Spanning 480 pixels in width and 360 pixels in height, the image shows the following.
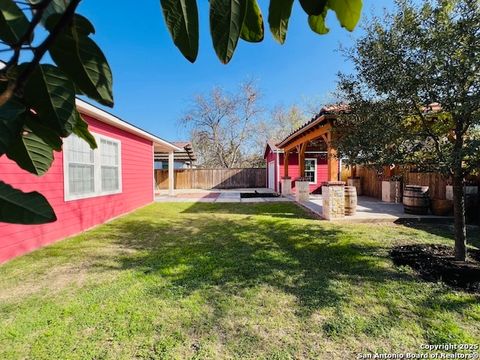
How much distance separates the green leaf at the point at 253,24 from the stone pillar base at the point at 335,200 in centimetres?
690

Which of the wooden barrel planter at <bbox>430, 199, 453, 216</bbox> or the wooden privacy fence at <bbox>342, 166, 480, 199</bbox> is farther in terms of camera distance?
the wooden privacy fence at <bbox>342, 166, 480, 199</bbox>

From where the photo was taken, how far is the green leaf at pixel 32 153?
1.49ft

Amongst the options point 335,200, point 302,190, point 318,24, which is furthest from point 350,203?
point 318,24

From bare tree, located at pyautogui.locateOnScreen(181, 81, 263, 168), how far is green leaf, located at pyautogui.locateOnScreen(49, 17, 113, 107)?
1043 inches

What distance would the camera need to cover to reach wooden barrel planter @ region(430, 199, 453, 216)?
7134 millimetres

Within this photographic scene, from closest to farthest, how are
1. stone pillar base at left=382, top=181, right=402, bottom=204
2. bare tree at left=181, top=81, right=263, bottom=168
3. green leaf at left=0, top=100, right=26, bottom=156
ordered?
green leaf at left=0, top=100, right=26, bottom=156
stone pillar base at left=382, top=181, right=402, bottom=204
bare tree at left=181, top=81, right=263, bottom=168

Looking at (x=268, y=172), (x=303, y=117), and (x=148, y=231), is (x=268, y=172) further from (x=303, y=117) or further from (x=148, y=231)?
(x=148, y=231)

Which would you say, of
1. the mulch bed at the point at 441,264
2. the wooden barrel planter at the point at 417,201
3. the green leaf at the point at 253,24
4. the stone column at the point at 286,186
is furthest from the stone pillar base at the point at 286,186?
the green leaf at the point at 253,24

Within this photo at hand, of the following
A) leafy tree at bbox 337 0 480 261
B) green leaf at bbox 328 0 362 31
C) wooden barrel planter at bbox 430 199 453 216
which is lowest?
wooden barrel planter at bbox 430 199 453 216

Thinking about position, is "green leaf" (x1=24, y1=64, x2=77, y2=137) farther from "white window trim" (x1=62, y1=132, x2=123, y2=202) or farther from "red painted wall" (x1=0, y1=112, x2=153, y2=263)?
"white window trim" (x1=62, y1=132, x2=123, y2=202)

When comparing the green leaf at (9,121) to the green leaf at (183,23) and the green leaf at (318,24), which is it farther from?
the green leaf at (318,24)

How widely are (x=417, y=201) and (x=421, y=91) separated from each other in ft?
15.1

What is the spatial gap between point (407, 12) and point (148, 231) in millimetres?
6182

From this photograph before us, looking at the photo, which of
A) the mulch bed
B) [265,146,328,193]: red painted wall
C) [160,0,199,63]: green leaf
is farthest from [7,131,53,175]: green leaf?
[265,146,328,193]: red painted wall
